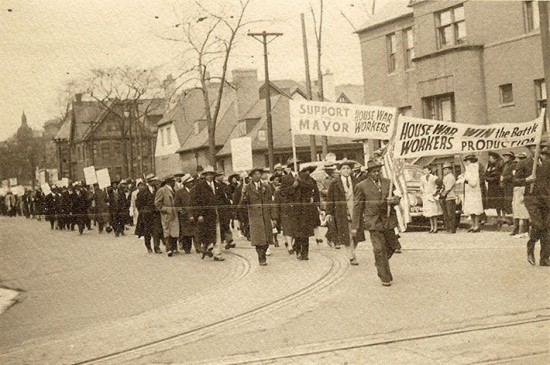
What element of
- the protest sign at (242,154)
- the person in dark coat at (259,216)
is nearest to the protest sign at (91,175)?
the protest sign at (242,154)

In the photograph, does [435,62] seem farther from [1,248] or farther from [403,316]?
[403,316]

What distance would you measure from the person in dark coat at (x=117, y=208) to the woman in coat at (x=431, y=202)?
10.7 metres

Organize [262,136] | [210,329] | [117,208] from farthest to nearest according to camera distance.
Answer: [262,136] → [117,208] → [210,329]

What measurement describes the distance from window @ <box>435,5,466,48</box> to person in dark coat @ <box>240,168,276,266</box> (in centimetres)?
1502

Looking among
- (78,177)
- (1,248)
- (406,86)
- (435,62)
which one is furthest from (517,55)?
(78,177)

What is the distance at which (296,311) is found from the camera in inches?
347

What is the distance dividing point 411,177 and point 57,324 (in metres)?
12.6

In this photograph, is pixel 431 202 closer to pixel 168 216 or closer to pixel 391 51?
pixel 168 216

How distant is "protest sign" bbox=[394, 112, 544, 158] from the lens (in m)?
12.4

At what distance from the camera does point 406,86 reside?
31156 mm

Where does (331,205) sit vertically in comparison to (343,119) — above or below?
below

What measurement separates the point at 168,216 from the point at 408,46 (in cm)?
1792

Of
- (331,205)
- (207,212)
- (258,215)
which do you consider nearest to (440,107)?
(331,205)

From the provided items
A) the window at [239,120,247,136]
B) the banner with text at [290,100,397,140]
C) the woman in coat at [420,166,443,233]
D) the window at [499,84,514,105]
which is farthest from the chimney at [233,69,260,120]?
the banner with text at [290,100,397,140]
